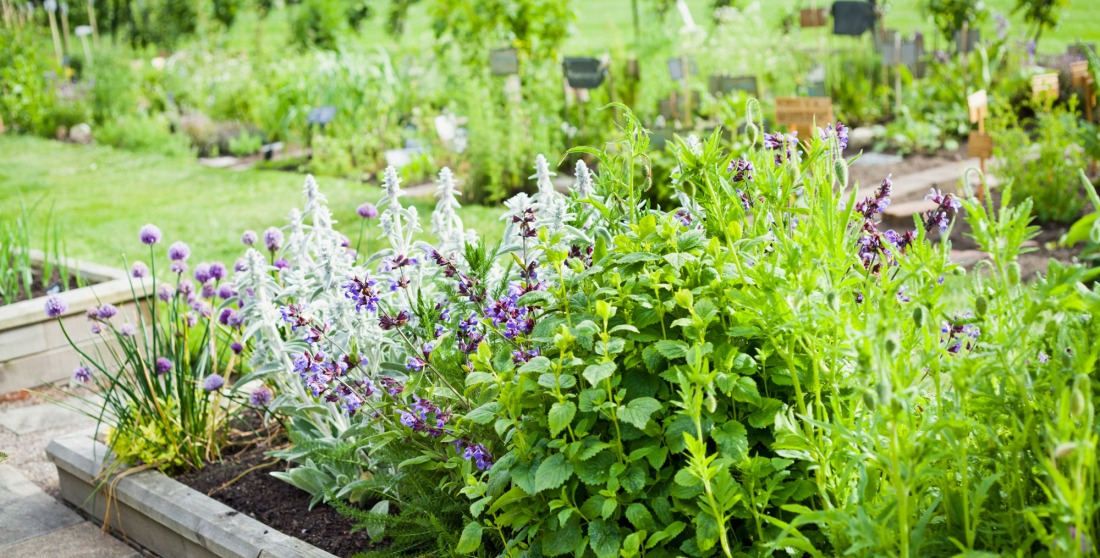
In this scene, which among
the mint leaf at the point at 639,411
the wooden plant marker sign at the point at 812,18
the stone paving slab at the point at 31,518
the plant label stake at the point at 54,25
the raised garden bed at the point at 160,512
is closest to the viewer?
the mint leaf at the point at 639,411

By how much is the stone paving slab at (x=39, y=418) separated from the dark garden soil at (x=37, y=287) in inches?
21.1

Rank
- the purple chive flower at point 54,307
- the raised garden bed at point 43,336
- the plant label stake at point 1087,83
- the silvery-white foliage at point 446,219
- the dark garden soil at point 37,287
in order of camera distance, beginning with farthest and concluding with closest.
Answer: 1. the plant label stake at point 1087,83
2. the dark garden soil at point 37,287
3. the raised garden bed at point 43,336
4. the purple chive flower at point 54,307
5. the silvery-white foliage at point 446,219

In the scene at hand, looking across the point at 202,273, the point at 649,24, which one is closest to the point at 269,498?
the point at 202,273

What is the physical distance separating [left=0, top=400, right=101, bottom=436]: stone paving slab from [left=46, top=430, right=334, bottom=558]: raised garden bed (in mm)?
686

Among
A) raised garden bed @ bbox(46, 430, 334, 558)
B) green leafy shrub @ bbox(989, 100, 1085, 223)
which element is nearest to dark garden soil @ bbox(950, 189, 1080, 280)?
green leafy shrub @ bbox(989, 100, 1085, 223)

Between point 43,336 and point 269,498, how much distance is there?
1950 millimetres

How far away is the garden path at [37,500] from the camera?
3008 millimetres

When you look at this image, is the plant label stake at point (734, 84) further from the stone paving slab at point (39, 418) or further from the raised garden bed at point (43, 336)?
the stone paving slab at point (39, 418)

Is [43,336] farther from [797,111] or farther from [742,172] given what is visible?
[797,111]

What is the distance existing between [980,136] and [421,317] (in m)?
3.52

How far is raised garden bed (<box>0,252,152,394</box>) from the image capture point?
4207 millimetres

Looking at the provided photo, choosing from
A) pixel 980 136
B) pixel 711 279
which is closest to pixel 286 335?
pixel 711 279

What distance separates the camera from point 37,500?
335 centimetres

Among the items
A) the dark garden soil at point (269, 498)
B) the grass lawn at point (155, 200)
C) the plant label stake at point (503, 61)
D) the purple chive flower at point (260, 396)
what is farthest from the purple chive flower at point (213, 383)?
the plant label stake at point (503, 61)
